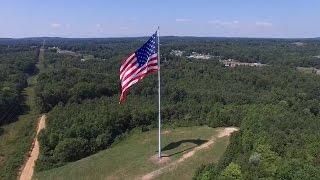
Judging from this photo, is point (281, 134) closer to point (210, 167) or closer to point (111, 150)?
point (210, 167)

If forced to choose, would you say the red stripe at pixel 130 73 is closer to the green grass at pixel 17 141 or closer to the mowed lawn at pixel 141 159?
the mowed lawn at pixel 141 159

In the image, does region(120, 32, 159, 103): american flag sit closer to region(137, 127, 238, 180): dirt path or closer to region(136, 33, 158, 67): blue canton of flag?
region(136, 33, 158, 67): blue canton of flag

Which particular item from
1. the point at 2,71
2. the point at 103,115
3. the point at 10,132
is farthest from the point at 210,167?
the point at 2,71

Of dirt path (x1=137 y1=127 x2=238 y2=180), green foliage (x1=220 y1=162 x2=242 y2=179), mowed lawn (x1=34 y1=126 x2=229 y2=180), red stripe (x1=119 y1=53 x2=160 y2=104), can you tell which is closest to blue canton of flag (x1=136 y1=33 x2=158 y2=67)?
red stripe (x1=119 y1=53 x2=160 y2=104)

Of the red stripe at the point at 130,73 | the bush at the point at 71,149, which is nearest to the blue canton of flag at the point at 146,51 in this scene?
the red stripe at the point at 130,73

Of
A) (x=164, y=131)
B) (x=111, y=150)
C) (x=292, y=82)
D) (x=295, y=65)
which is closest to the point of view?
(x=111, y=150)
